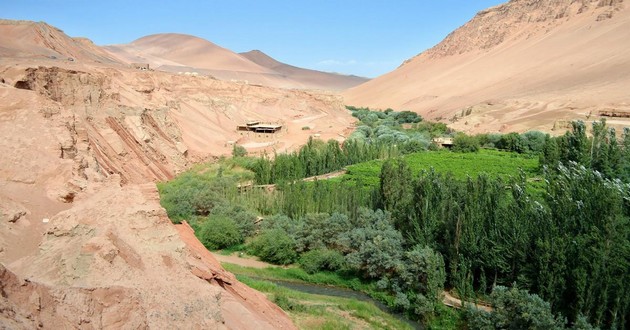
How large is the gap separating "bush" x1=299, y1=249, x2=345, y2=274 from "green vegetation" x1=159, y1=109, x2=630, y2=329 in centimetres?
5

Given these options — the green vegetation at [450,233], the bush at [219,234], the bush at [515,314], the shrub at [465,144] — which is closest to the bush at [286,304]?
the green vegetation at [450,233]

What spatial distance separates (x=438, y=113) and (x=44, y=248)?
7791 cm

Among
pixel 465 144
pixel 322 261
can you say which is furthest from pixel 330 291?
pixel 465 144

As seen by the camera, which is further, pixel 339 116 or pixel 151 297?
pixel 339 116

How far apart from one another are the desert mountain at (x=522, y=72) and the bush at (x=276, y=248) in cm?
3561

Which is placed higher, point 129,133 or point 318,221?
point 129,133

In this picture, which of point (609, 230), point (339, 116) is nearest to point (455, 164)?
point (609, 230)

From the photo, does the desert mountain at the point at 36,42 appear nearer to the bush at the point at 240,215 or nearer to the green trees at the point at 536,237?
the bush at the point at 240,215

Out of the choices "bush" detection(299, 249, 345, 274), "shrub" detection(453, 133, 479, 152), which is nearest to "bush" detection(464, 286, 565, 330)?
"bush" detection(299, 249, 345, 274)

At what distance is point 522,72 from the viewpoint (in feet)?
286

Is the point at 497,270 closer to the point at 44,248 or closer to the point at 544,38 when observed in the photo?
the point at 44,248

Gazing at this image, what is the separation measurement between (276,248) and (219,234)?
3139mm

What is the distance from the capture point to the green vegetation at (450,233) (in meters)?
15.3

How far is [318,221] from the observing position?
24.1 metres
